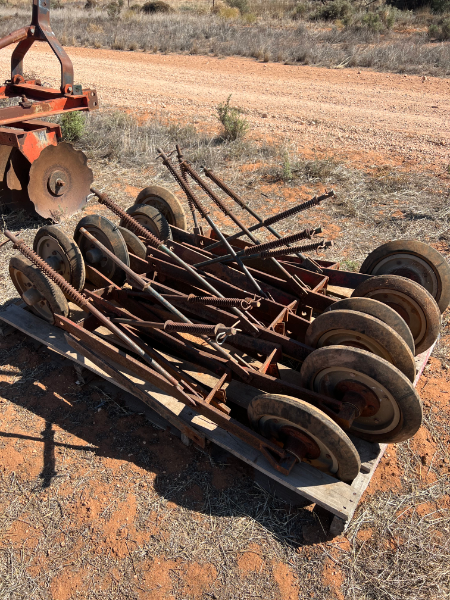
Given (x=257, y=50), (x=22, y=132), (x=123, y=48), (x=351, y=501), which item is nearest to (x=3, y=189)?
(x=22, y=132)

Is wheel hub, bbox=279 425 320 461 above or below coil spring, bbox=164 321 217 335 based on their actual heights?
below

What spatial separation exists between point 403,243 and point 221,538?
9.85 ft

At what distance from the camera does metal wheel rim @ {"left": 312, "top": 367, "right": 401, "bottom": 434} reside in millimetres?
3045

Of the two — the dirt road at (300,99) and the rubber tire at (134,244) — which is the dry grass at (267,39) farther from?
the rubber tire at (134,244)

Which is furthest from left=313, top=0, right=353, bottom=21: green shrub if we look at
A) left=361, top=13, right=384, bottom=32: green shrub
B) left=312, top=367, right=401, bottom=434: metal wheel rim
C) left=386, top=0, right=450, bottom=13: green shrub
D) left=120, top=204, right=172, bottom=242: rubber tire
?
left=312, top=367, right=401, bottom=434: metal wheel rim

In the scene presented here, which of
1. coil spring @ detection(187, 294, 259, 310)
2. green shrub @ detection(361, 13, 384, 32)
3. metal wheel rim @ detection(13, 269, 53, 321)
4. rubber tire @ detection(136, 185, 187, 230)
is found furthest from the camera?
green shrub @ detection(361, 13, 384, 32)

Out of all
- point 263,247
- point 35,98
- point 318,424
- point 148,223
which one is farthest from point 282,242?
point 35,98

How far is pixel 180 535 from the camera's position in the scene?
305 centimetres

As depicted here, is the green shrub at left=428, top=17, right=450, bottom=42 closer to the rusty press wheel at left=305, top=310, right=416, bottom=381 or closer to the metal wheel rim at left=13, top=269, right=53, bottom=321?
the rusty press wheel at left=305, top=310, right=416, bottom=381

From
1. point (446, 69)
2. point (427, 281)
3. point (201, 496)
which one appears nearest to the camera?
point (201, 496)

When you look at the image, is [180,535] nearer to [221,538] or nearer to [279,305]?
[221,538]

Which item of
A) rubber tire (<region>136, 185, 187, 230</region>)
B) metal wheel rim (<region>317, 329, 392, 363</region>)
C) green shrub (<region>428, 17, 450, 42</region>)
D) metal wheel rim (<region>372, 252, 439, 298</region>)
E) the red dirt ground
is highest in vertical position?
green shrub (<region>428, 17, 450, 42</region>)

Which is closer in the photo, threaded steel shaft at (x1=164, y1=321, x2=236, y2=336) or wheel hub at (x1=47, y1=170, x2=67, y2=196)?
threaded steel shaft at (x1=164, y1=321, x2=236, y2=336)

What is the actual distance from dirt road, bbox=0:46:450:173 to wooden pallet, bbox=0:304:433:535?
6.66 meters
